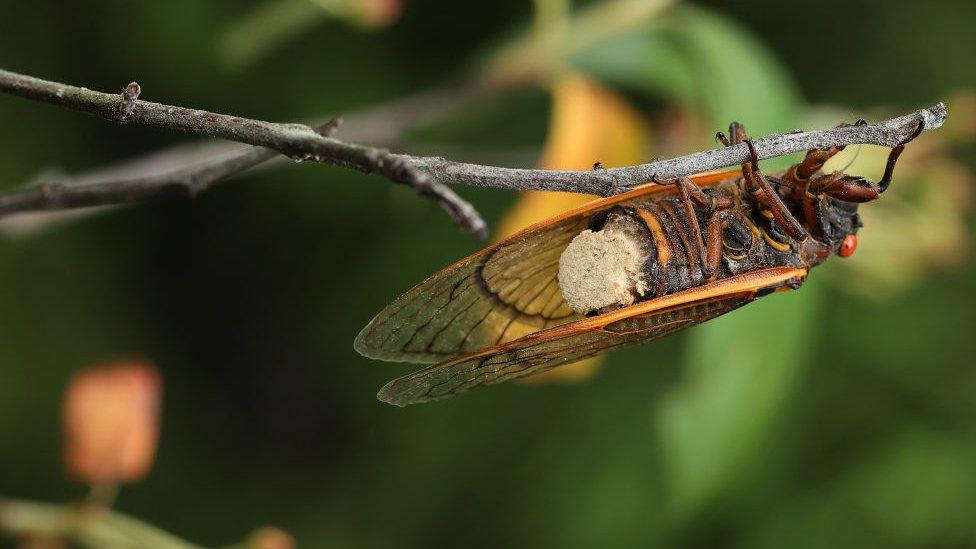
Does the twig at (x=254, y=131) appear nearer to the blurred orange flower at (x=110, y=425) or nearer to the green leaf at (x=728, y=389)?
the blurred orange flower at (x=110, y=425)

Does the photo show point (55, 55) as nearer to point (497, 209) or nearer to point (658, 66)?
point (497, 209)

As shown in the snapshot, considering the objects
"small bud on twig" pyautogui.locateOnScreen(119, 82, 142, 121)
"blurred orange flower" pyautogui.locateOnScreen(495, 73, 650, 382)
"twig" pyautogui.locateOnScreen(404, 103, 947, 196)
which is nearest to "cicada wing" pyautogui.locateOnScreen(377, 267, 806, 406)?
"twig" pyautogui.locateOnScreen(404, 103, 947, 196)

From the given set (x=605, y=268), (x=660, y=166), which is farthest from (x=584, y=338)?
(x=660, y=166)

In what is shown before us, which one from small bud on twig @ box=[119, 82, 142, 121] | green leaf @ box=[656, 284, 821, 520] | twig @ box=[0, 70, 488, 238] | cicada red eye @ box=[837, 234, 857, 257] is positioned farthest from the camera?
green leaf @ box=[656, 284, 821, 520]

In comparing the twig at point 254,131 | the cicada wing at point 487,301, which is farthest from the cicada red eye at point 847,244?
the twig at point 254,131

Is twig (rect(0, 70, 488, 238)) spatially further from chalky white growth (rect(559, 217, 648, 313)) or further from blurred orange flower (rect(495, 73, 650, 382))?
blurred orange flower (rect(495, 73, 650, 382))

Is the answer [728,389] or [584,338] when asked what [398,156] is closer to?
[584,338]
